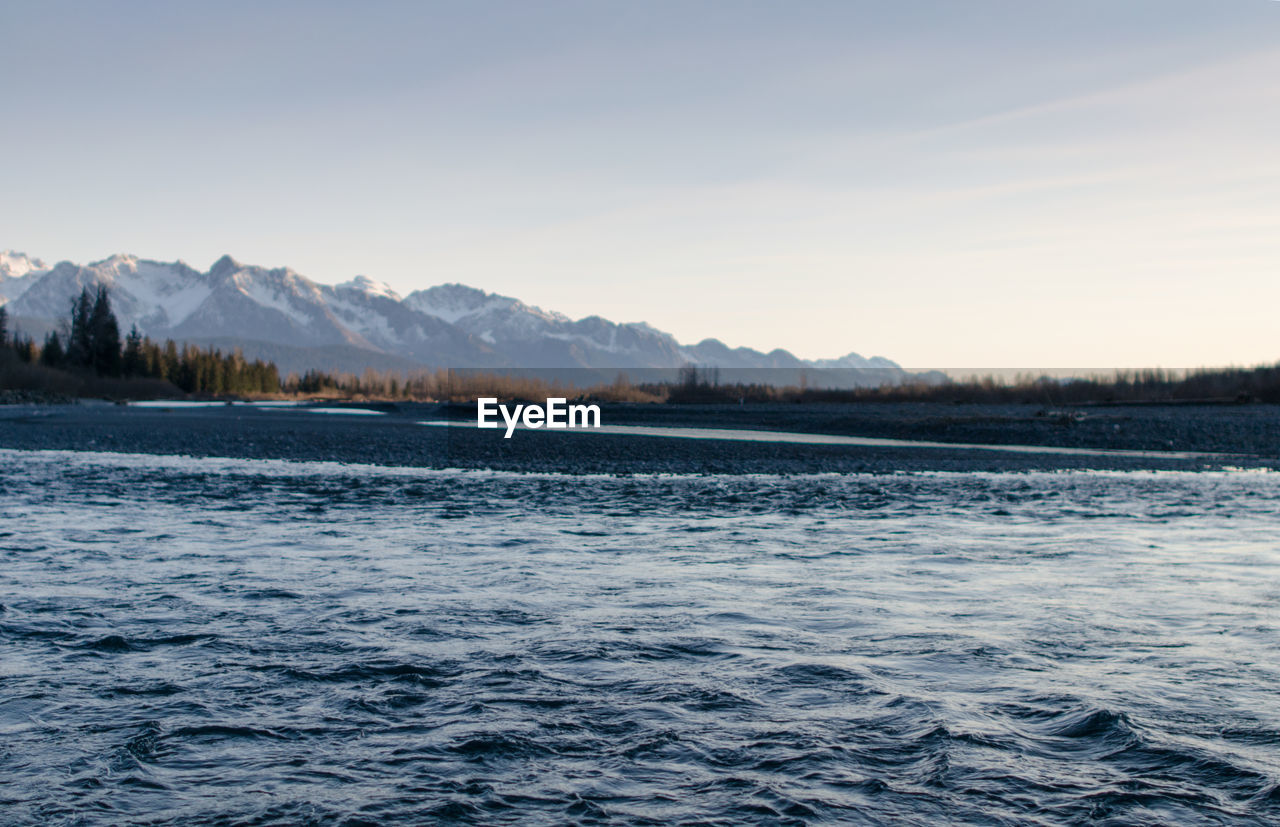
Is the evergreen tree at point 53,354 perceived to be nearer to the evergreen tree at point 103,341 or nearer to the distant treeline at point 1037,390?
the evergreen tree at point 103,341

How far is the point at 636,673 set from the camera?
283 inches

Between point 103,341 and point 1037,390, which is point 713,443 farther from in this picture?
point 103,341

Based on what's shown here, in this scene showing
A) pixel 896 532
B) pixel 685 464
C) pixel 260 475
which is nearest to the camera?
pixel 896 532

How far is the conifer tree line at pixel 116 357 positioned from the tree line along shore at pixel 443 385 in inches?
5.7

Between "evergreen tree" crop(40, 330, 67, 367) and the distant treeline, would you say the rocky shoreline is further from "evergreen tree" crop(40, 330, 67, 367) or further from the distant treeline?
"evergreen tree" crop(40, 330, 67, 367)

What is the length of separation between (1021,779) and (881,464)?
21766 millimetres

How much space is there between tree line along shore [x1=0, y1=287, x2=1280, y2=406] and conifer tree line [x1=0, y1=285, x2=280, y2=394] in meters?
0.15

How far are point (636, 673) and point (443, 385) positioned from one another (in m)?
99.9

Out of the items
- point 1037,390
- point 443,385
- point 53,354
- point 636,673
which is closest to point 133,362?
point 53,354

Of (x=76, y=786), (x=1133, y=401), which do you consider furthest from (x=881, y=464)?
(x=1133, y=401)

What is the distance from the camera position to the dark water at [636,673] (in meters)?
5.07

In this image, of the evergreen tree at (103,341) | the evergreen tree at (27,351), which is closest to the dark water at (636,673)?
the evergreen tree at (27,351)

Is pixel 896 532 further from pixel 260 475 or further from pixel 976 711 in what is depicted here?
pixel 260 475

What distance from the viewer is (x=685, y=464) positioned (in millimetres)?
26484
